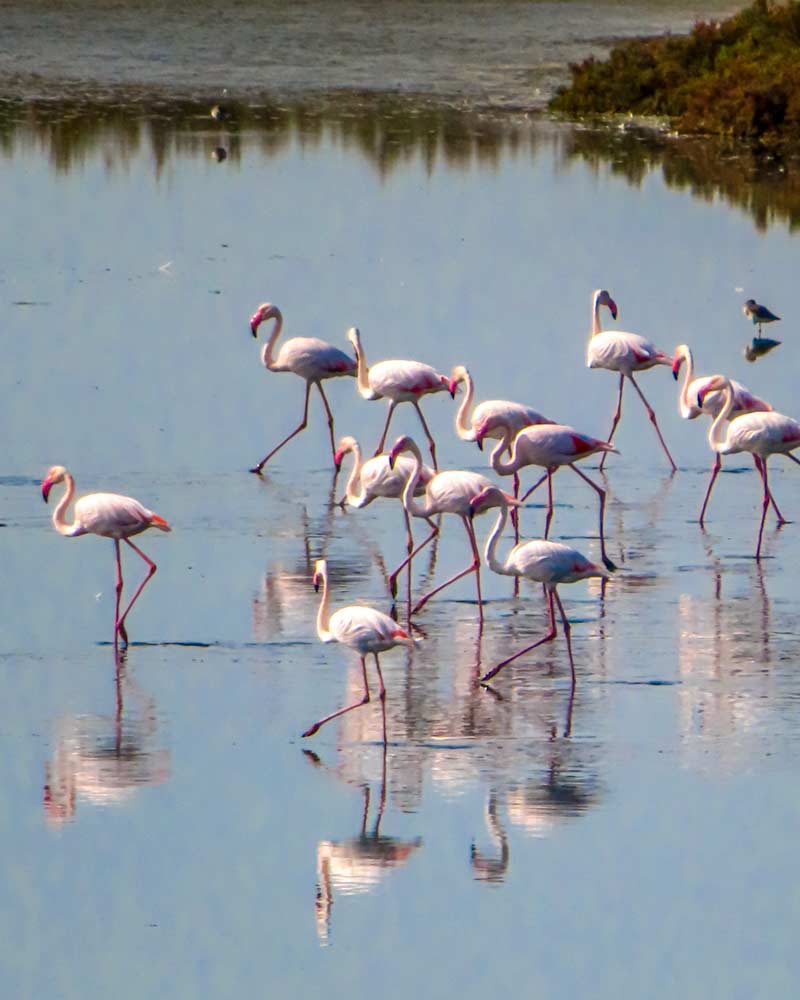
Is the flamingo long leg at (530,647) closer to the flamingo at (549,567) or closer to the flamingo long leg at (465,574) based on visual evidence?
the flamingo at (549,567)

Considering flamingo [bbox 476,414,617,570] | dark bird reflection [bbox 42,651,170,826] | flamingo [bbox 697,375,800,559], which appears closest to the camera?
dark bird reflection [bbox 42,651,170,826]

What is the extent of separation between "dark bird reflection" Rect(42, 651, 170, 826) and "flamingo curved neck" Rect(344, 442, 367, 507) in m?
2.52

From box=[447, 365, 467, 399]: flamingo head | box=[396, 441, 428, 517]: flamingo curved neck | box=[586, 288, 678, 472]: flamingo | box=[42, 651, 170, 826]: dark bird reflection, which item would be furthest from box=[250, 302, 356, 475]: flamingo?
box=[42, 651, 170, 826]: dark bird reflection

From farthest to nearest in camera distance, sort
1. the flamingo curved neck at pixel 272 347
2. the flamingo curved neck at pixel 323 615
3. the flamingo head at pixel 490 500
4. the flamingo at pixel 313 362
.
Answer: the flamingo curved neck at pixel 272 347 → the flamingo at pixel 313 362 → the flamingo head at pixel 490 500 → the flamingo curved neck at pixel 323 615

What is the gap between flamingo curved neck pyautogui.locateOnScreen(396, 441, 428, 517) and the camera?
10.8m

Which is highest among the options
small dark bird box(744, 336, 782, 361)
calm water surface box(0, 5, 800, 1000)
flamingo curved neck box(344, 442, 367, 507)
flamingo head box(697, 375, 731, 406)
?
flamingo head box(697, 375, 731, 406)

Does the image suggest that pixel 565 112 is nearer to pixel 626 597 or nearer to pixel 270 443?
pixel 270 443

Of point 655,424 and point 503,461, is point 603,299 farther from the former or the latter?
point 503,461

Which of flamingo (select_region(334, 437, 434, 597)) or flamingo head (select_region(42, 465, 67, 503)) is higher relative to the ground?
flamingo head (select_region(42, 465, 67, 503))

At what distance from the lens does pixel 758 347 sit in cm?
1712

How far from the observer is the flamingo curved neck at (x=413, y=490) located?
10.8 m

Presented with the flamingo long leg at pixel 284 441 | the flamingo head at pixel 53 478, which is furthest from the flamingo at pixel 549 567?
the flamingo long leg at pixel 284 441

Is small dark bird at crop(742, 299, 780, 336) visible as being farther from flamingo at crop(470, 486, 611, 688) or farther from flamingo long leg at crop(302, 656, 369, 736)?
flamingo long leg at crop(302, 656, 369, 736)

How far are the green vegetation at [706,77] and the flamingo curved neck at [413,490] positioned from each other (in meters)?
20.9
